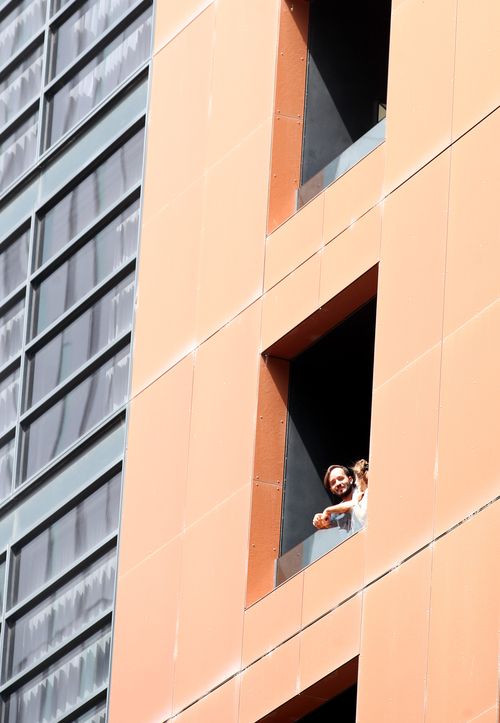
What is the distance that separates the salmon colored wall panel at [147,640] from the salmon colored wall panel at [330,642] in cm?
279

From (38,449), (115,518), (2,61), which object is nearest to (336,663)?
(115,518)

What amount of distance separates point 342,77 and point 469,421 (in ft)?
25.2

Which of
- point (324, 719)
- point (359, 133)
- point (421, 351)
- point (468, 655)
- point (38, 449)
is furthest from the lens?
point (38, 449)

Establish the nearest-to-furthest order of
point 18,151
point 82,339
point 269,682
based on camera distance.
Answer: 1. point 269,682
2. point 82,339
3. point 18,151

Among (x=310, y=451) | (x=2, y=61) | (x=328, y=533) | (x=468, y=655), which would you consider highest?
(x=2, y=61)

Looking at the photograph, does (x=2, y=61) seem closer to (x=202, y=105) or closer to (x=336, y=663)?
(x=202, y=105)

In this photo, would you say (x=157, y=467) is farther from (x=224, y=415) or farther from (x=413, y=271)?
(x=413, y=271)

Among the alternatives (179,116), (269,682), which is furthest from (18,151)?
(269,682)

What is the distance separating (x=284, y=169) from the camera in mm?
27766

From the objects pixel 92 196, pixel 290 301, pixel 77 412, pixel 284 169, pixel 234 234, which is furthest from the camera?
pixel 92 196

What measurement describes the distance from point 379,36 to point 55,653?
8.78 m

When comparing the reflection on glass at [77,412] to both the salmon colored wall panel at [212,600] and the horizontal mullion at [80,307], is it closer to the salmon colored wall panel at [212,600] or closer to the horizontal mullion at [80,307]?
the horizontal mullion at [80,307]

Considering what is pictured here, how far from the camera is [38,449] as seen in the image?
31203mm

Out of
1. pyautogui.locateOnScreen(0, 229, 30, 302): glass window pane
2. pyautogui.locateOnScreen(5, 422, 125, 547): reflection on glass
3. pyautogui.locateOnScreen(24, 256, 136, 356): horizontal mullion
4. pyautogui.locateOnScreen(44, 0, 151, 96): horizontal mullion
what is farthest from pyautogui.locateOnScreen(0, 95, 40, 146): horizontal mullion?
pyautogui.locateOnScreen(5, 422, 125, 547): reflection on glass
